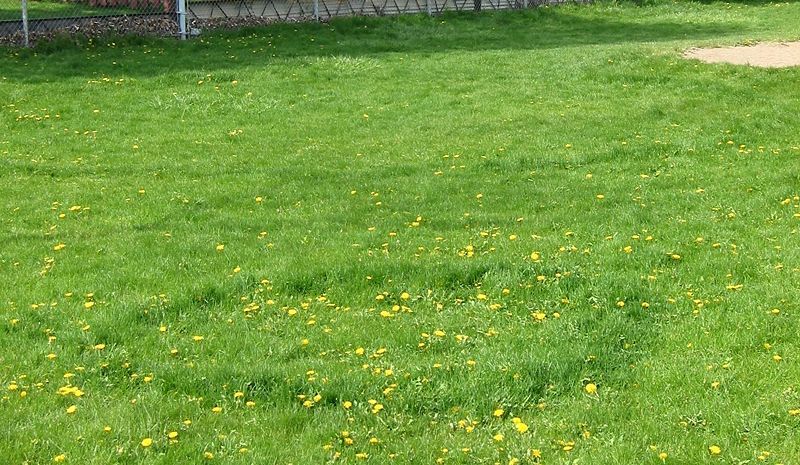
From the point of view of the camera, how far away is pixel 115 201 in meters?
9.95

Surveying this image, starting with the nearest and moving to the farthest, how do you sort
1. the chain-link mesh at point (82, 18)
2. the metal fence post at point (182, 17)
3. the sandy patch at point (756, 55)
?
the sandy patch at point (756, 55), the chain-link mesh at point (82, 18), the metal fence post at point (182, 17)

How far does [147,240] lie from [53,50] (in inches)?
431

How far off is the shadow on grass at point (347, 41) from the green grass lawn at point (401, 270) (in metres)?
1.23

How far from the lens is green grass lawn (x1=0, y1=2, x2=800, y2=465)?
532 cm

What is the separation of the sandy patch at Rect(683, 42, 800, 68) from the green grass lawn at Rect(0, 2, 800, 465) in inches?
42.1

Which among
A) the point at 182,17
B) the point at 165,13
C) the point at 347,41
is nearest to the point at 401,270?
the point at 347,41

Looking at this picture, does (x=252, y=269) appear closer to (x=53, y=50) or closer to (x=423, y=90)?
(x=423, y=90)

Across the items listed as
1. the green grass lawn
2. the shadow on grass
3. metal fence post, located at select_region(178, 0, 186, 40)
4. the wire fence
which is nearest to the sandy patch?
the green grass lawn

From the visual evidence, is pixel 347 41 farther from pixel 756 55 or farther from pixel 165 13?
pixel 756 55

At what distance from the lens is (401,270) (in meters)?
7.66

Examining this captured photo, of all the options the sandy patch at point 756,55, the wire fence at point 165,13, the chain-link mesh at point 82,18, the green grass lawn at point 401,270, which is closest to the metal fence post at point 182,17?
the wire fence at point 165,13

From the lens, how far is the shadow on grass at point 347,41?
17266 millimetres

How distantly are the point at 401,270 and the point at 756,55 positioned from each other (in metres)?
12.7

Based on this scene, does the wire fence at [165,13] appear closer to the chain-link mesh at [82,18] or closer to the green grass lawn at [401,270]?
the chain-link mesh at [82,18]
